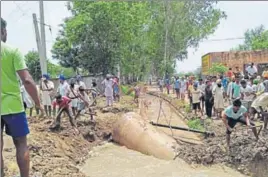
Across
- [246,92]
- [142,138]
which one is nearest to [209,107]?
[246,92]

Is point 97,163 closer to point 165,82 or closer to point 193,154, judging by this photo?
point 193,154

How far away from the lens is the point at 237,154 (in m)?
9.64

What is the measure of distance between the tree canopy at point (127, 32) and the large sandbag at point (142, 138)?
1437 centimetres

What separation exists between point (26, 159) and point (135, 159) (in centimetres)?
622

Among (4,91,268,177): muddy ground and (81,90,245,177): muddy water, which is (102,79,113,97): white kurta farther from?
(81,90,245,177): muddy water

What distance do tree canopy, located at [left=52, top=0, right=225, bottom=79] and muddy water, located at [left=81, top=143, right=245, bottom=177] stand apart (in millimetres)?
15843

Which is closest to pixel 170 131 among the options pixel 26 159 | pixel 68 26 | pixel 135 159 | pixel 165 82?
pixel 135 159

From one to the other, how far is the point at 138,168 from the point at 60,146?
1812mm

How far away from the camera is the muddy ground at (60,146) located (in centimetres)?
702

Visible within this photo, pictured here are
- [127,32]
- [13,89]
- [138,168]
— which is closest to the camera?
[13,89]

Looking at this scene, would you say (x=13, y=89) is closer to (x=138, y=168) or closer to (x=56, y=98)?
(x=138, y=168)

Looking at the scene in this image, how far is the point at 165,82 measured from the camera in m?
36.6

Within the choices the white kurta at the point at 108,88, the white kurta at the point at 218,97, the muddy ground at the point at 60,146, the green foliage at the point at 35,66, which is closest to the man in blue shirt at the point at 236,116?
the muddy ground at the point at 60,146

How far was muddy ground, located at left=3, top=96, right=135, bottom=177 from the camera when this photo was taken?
7.02m
